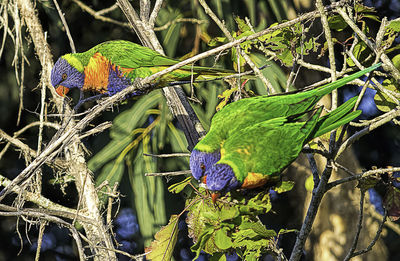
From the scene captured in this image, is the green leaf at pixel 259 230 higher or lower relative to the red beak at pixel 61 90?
lower

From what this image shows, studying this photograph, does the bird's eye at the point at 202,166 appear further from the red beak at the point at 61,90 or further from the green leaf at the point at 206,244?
the red beak at the point at 61,90

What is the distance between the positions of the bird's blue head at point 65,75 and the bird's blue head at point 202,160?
2.07ft

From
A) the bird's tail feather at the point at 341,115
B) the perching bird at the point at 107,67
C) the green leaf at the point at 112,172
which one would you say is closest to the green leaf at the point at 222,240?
the bird's tail feather at the point at 341,115

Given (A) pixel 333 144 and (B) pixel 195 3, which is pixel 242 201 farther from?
(B) pixel 195 3

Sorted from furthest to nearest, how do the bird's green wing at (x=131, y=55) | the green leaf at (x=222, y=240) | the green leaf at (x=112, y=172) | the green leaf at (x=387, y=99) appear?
the green leaf at (x=112, y=172), the bird's green wing at (x=131, y=55), the green leaf at (x=387, y=99), the green leaf at (x=222, y=240)

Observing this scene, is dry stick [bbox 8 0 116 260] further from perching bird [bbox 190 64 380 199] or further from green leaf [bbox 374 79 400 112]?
green leaf [bbox 374 79 400 112]

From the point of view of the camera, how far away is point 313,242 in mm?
2604

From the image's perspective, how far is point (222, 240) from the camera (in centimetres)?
95

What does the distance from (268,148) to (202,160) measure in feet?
0.55

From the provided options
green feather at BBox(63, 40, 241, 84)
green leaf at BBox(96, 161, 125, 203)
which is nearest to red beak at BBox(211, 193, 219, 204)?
green feather at BBox(63, 40, 241, 84)

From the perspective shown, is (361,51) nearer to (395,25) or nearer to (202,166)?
(395,25)

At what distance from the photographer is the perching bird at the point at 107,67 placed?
148cm

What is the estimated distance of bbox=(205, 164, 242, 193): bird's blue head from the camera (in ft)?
3.33

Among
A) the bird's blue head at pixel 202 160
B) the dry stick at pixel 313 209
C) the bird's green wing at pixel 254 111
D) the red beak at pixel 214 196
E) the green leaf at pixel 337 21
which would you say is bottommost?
the dry stick at pixel 313 209
